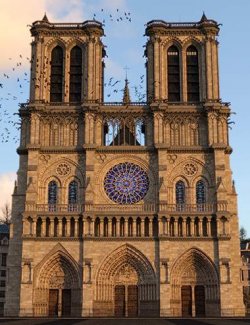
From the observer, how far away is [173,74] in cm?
6619

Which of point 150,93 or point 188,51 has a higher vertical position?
point 188,51

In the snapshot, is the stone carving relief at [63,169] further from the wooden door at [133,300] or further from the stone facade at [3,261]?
the stone facade at [3,261]

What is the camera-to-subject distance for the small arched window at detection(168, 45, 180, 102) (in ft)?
215

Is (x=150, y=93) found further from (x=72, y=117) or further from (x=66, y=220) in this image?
(x=66, y=220)

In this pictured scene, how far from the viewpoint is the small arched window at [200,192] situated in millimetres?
60906

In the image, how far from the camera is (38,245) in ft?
191

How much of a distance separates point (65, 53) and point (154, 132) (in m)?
14.1

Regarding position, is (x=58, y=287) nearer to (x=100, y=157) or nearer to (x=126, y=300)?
(x=126, y=300)

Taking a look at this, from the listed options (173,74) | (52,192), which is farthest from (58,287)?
(173,74)

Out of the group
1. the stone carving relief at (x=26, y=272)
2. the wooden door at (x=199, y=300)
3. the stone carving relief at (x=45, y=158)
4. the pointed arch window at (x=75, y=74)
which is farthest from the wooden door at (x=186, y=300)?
the pointed arch window at (x=75, y=74)

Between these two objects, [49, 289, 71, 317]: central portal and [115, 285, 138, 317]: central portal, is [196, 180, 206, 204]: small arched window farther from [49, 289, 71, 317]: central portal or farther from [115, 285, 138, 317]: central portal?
[49, 289, 71, 317]: central portal

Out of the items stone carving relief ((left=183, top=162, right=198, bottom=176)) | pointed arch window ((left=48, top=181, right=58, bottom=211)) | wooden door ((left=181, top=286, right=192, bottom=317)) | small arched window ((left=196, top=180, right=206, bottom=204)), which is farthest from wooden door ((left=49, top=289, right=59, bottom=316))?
stone carving relief ((left=183, top=162, right=198, bottom=176))

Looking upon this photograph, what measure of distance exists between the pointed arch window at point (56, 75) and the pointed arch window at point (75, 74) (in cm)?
113

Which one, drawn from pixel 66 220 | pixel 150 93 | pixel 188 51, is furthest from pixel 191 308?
pixel 188 51
